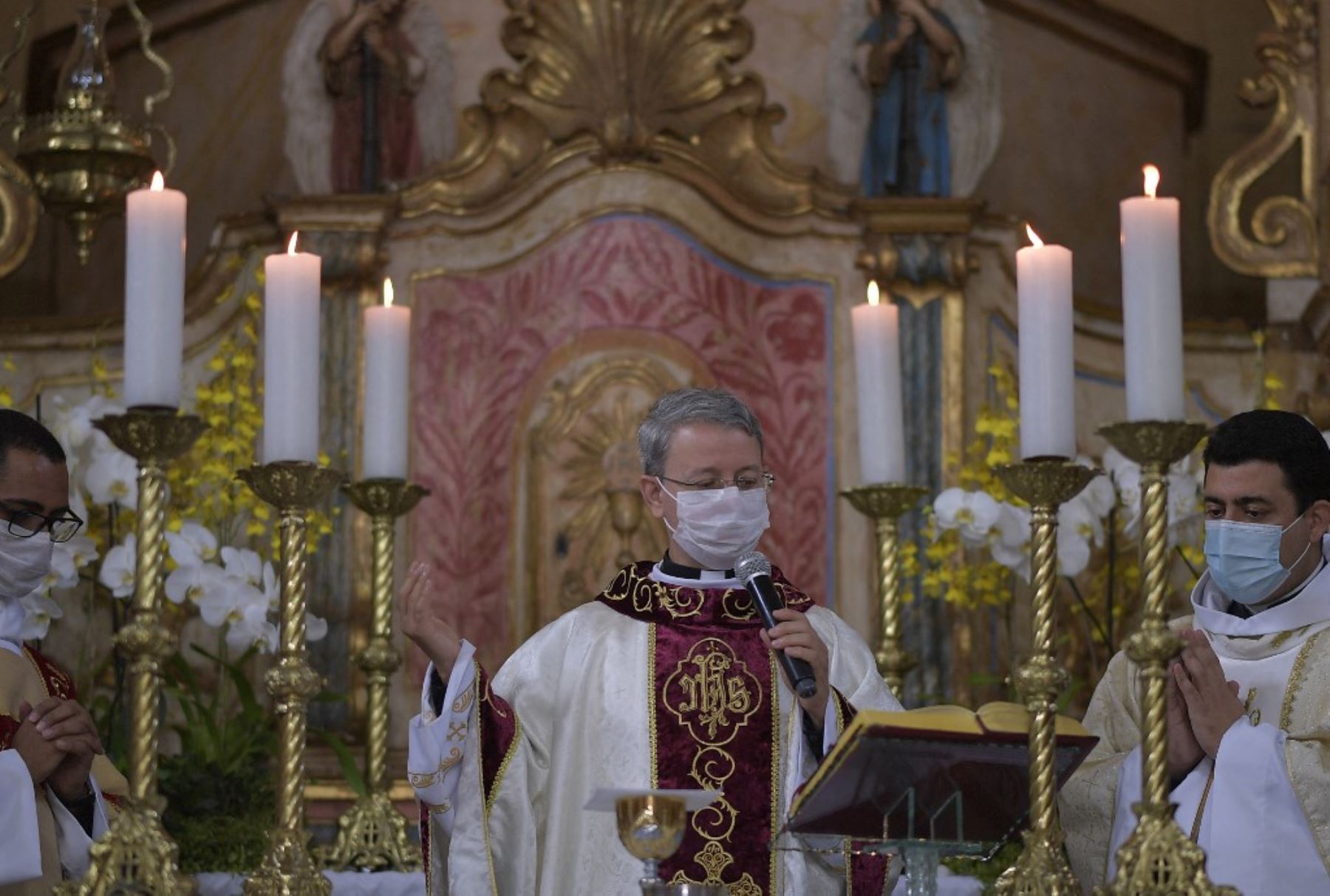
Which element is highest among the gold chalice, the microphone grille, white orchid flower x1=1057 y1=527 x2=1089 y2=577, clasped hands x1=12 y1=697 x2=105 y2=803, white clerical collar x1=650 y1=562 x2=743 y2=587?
white orchid flower x1=1057 y1=527 x2=1089 y2=577

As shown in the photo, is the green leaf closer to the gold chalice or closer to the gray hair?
the gray hair

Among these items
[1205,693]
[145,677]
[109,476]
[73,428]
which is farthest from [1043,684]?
[73,428]

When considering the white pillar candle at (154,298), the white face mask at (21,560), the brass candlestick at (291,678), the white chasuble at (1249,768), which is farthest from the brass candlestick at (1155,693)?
the white face mask at (21,560)

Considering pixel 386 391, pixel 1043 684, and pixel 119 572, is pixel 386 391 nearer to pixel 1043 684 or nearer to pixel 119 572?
pixel 119 572

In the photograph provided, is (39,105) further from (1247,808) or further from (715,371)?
(1247,808)

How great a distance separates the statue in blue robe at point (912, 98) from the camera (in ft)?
23.7

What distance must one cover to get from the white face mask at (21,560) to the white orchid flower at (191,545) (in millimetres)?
1273

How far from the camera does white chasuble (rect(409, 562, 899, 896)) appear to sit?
4.33 meters

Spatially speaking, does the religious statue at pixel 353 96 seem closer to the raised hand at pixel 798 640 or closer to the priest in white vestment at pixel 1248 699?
the priest in white vestment at pixel 1248 699

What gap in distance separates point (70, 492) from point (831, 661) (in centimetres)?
261

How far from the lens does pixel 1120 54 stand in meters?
8.50

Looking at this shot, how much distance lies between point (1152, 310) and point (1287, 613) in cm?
100

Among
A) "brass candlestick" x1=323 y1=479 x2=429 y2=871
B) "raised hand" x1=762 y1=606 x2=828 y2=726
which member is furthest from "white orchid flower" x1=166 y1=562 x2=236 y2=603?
"raised hand" x1=762 y1=606 x2=828 y2=726

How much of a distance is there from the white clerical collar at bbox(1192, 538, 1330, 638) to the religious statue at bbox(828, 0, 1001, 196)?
2954 millimetres
